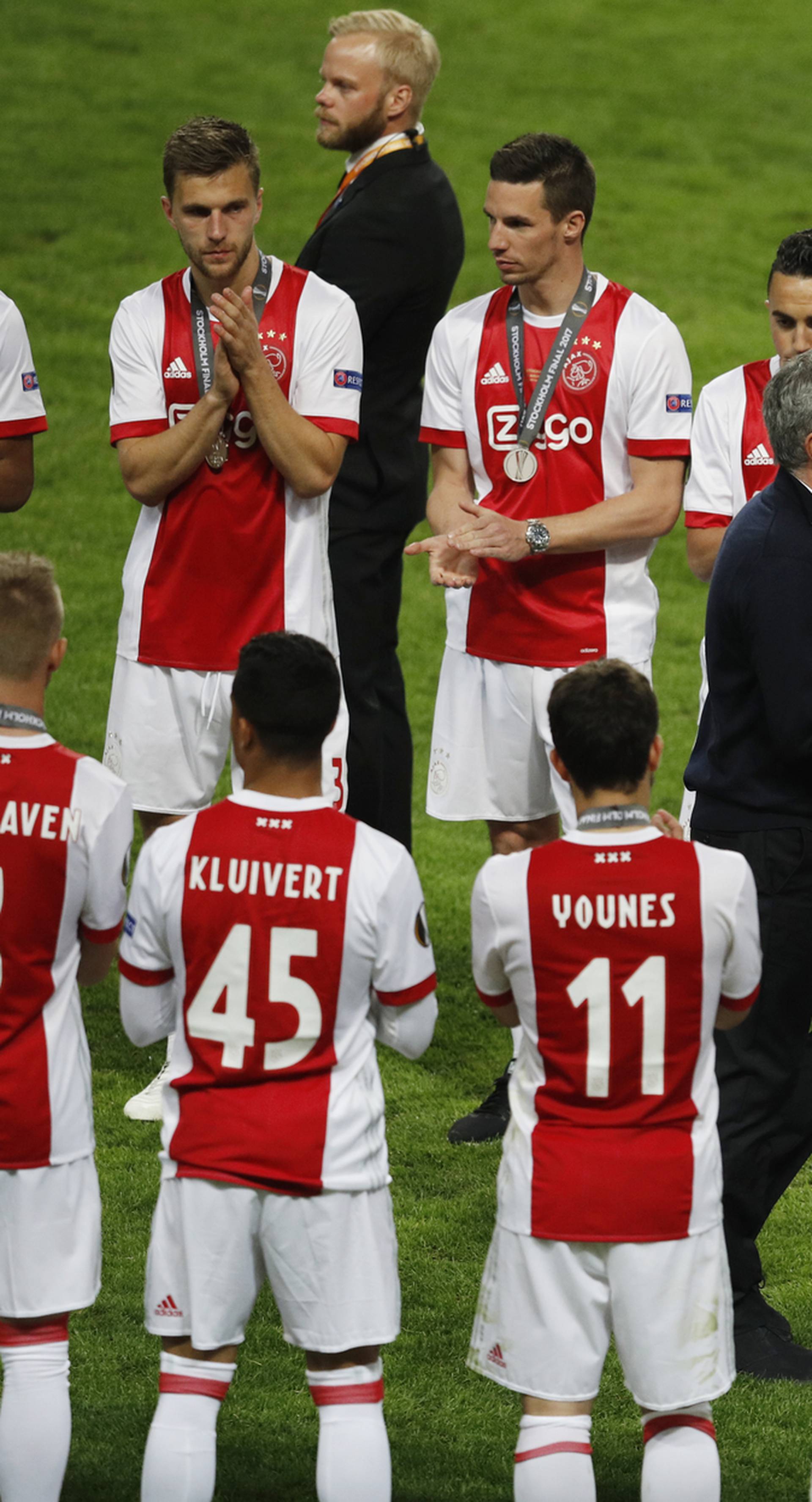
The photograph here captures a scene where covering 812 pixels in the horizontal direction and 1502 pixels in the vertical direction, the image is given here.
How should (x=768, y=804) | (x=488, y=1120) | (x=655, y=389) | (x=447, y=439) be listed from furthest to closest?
(x=488, y=1120) → (x=447, y=439) → (x=655, y=389) → (x=768, y=804)

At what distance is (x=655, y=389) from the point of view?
5.18 metres

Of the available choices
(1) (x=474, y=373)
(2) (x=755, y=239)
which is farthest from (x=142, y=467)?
(2) (x=755, y=239)

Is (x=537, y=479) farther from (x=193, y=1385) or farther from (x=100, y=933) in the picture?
(x=193, y=1385)

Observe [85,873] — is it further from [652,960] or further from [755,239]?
[755,239]

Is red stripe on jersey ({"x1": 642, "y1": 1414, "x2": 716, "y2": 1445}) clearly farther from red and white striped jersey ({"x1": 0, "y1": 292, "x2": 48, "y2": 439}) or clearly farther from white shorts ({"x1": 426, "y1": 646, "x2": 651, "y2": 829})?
red and white striped jersey ({"x1": 0, "y1": 292, "x2": 48, "y2": 439})

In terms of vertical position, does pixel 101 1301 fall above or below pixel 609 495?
below

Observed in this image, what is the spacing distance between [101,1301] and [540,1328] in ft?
5.59

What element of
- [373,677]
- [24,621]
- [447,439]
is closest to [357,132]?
[447,439]

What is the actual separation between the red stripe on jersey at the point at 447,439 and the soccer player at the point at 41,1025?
2157 millimetres

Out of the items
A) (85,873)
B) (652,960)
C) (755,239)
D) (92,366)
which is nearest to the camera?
(652,960)

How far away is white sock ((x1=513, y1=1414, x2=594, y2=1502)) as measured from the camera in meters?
3.16

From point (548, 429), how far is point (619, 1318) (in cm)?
271

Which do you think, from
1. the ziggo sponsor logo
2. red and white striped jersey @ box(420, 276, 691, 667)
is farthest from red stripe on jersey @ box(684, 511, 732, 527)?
the ziggo sponsor logo

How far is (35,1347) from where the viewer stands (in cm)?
337
